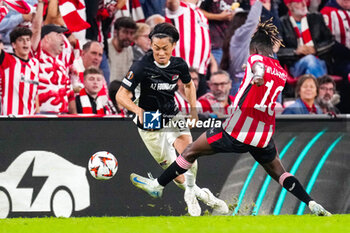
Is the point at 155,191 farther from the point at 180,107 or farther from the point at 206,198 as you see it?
the point at 180,107

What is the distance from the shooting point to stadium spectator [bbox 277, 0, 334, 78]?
27.2 ft

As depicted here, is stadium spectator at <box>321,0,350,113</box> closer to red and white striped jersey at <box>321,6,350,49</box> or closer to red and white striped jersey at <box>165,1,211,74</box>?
red and white striped jersey at <box>321,6,350,49</box>

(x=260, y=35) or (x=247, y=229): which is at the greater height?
(x=260, y=35)

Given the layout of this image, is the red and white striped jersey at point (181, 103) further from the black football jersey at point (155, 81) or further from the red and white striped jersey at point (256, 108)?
the red and white striped jersey at point (256, 108)

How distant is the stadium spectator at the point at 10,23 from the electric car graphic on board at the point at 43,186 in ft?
4.82

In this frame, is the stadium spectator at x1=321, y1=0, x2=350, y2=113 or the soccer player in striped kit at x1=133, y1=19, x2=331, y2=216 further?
the stadium spectator at x1=321, y1=0, x2=350, y2=113

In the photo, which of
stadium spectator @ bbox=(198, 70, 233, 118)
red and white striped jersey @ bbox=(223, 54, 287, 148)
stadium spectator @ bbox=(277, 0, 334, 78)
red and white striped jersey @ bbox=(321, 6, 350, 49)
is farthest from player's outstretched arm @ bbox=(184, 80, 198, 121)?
red and white striped jersey @ bbox=(321, 6, 350, 49)

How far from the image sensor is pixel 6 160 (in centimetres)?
661

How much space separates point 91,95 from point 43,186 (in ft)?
4.07

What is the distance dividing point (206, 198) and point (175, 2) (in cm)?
278

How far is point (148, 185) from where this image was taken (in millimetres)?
6441

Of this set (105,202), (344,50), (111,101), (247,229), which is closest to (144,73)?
(111,101)

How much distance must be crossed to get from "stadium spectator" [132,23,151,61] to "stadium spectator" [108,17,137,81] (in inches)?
2.1

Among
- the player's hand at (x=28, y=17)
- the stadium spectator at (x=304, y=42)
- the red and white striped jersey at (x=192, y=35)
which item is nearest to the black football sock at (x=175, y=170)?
the red and white striped jersey at (x=192, y=35)
